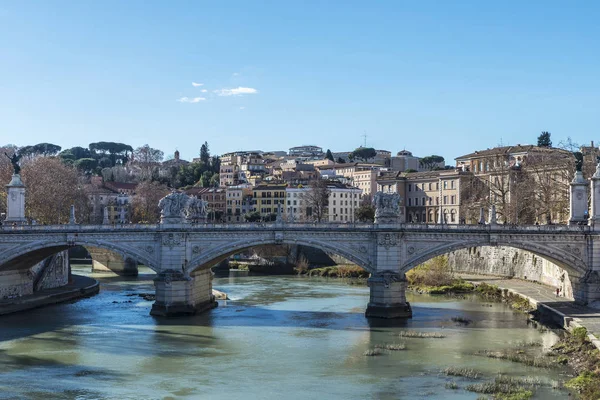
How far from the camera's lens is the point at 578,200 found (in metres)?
38.3

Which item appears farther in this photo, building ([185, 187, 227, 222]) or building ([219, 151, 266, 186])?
building ([219, 151, 266, 186])

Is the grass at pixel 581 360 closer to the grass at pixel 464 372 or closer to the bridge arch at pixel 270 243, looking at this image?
the grass at pixel 464 372

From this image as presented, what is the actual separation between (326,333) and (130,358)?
910cm

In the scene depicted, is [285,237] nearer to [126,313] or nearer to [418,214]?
[126,313]

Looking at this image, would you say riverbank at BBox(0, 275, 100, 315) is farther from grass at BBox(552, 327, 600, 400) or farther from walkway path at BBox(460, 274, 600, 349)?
grass at BBox(552, 327, 600, 400)

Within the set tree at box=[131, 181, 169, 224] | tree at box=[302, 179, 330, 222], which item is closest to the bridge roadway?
tree at box=[131, 181, 169, 224]

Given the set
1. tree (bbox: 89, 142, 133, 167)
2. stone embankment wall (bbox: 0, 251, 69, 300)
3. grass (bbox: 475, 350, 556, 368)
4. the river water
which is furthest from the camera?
tree (bbox: 89, 142, 133, 167)

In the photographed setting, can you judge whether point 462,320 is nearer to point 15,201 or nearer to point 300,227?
point 300,227

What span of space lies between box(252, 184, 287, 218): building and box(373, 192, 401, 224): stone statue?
53791 mm

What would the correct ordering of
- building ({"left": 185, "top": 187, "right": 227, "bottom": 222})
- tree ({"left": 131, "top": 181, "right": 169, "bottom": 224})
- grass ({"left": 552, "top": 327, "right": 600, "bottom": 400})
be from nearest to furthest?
1. grass ({"left": 552, "top": 327, "right": 600, "bottom": 400})
2. tree ({"left": 131, "top": 181, "right": 169, "bottom": 224})
3. building ({"left": 185, "top": 187, "right": 227, "bottom": 222})

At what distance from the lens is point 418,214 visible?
8062 cm

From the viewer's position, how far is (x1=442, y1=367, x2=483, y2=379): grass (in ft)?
87.1

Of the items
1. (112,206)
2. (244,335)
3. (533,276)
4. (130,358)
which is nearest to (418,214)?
(533,276)

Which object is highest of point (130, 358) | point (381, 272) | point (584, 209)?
point (584, 209)
